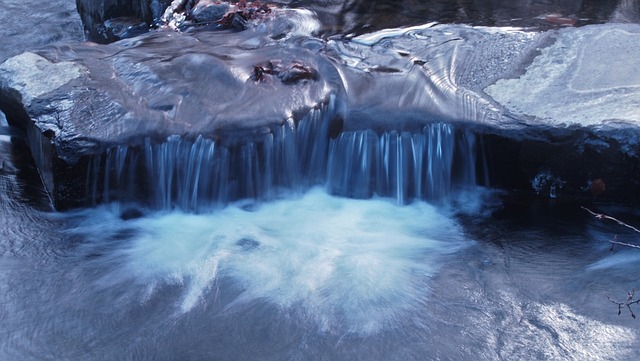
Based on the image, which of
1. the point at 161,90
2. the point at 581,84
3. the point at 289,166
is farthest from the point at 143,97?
the point at 581,84

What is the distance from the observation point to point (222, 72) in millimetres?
5742

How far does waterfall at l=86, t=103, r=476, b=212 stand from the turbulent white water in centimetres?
11

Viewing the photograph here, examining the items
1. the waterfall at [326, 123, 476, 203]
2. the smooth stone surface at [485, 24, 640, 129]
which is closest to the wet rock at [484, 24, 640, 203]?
the smooth stone surface at [485, 24, 640, 129]

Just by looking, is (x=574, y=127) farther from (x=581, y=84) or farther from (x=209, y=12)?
(x=209, y=12)

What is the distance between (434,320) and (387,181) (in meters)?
1.48

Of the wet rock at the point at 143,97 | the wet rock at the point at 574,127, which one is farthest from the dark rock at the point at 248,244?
the wet rock at the point at 574,127

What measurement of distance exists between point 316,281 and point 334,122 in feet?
4.74

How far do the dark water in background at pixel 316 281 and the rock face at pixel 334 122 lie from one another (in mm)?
204

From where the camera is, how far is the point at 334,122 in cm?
544

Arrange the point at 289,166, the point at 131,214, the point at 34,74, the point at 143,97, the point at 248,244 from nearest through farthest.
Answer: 1. the point at 248,244
2. the point at 131,214
3. the point at 289,166
4. the point at 143,97
5. the point at 34,74

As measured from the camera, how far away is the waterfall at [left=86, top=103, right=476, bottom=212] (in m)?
5.23

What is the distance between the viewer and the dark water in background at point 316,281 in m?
3.99

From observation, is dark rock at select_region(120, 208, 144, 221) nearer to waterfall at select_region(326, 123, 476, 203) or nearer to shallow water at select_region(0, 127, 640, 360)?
shallow water at select_region(0, 127, 640, 360)

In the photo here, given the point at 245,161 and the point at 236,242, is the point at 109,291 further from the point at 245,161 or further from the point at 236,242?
the point at 245,161
